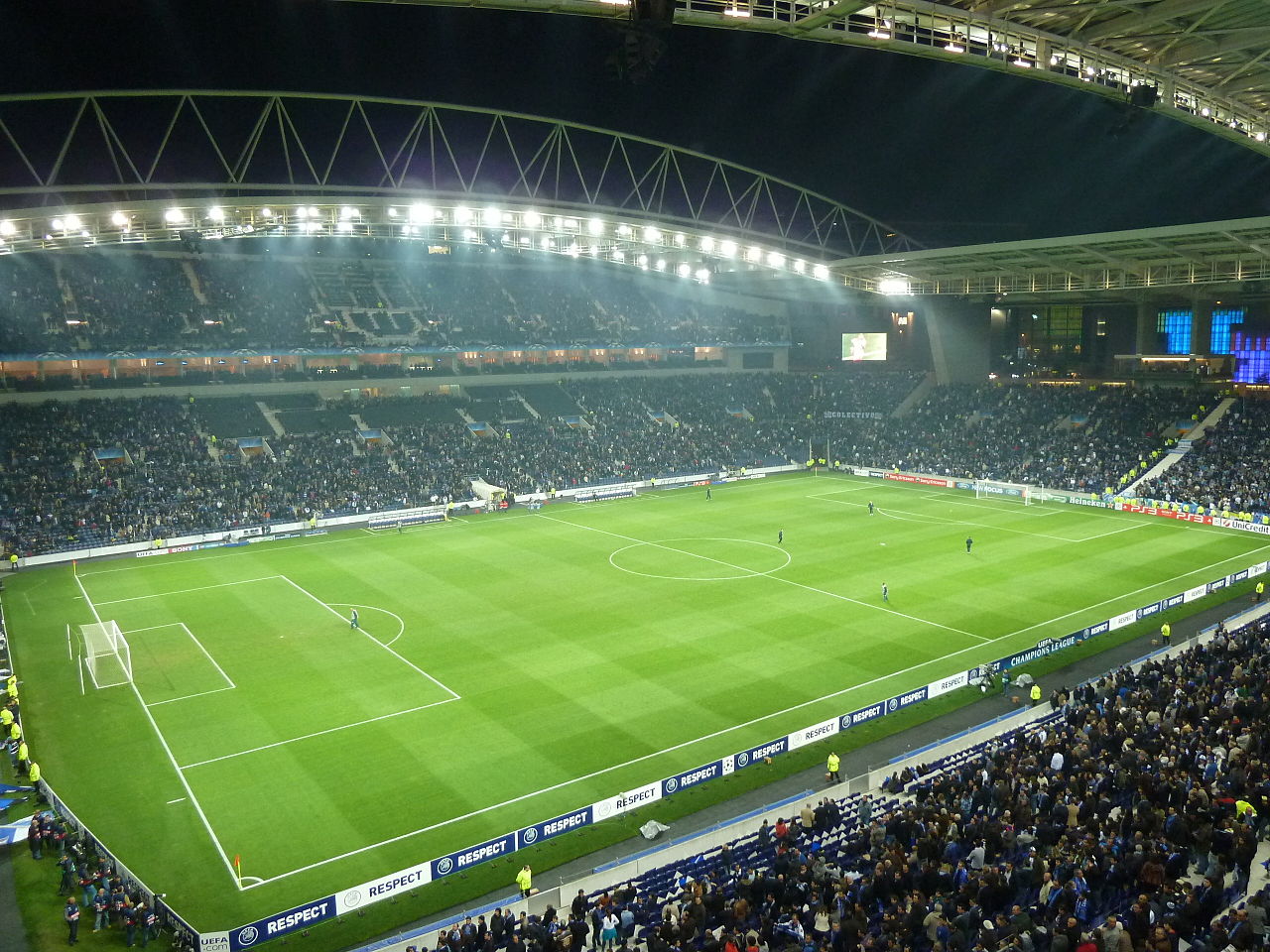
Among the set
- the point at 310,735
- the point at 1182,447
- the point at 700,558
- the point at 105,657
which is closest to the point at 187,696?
the point at 105,657

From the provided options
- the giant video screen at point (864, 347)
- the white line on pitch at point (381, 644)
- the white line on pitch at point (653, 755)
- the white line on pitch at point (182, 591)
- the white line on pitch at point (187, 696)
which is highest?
the giant video screen at point (864, 347)

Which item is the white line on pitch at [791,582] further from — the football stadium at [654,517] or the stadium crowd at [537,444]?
the stadium crowd at [537,444]

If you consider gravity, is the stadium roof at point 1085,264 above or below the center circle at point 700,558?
above

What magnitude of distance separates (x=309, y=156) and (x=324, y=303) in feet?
83.2

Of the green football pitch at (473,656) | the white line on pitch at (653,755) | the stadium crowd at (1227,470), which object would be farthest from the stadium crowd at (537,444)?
the white line on pitch at (653,755)

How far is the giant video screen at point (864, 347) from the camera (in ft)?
261

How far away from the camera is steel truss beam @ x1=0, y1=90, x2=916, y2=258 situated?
35.9 meters

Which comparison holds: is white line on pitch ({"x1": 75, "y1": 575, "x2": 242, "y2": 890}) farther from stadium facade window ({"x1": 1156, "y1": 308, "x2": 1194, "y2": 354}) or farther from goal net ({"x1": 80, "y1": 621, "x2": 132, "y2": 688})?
stadium facade window ({"x1": 1156, "y1": 308, "x2": 1194, "y2": 354})

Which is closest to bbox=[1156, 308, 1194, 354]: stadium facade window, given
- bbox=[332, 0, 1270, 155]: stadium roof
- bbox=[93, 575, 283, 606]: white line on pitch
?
bbox=[332, 0, 1270, 155]: stadium roof

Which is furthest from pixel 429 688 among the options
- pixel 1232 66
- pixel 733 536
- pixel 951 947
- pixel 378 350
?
pixel 378 350

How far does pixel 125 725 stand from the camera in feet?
83.6

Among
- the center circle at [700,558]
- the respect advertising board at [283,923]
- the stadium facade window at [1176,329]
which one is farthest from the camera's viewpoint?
the stadium facade window at [1176,329]

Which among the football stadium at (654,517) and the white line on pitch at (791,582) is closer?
the football stadium at (654,517)

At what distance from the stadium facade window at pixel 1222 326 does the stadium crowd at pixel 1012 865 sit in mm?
52090
